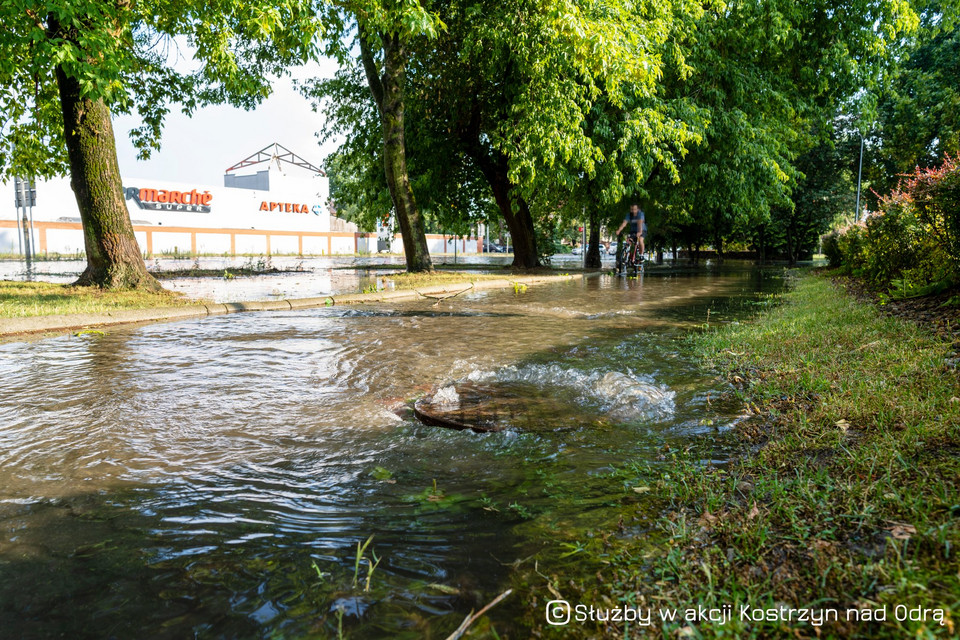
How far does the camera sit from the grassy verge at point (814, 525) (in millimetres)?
1563

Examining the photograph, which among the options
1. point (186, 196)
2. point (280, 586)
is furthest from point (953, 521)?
point (186, 196)

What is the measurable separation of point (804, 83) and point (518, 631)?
23.6 m

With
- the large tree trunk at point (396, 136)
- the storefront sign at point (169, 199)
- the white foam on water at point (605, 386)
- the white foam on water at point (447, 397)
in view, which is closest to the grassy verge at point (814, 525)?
the white foam on water at point (605, 386)

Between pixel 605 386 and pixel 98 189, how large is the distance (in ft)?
32.7

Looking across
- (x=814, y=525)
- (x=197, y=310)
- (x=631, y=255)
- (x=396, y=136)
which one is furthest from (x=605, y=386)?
(x=631, y=255)

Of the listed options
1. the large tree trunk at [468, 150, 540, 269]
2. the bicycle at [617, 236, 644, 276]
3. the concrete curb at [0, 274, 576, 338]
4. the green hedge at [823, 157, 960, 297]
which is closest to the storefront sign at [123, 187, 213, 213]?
the large tree trunk at [468, 150, 540, 269]

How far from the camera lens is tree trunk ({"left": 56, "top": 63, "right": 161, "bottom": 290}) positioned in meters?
10.1

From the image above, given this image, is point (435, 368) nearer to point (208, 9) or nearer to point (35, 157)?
point (208, 9)

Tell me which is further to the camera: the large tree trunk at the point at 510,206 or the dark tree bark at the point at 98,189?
the large tree trunk at the point at 510,206

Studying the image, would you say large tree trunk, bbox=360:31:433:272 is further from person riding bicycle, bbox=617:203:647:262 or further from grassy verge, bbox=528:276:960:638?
grassy verge, bbox=528:276:960:638

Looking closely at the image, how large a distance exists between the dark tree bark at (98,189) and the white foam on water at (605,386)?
846 cm

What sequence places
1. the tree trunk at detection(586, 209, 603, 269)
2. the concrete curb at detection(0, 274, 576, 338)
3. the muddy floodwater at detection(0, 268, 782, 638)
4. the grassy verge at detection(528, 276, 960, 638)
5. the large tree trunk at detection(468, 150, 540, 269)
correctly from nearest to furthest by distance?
the grassy verge at detection(528, 276, 960, 638) < the muddy floodwater at detection(0, 268, 782, 638) < the concrete curb at detection(0, 274, 576, 338) < the large tree trunk at detection(468, 150, 540, 269) < the tree trunk at detection(586, 209, 603, 269)

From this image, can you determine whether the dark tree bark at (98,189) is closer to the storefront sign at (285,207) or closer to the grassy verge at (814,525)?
the grassy verge at (814,525)

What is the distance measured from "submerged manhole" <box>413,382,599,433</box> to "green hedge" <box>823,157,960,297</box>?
17.7 feet
